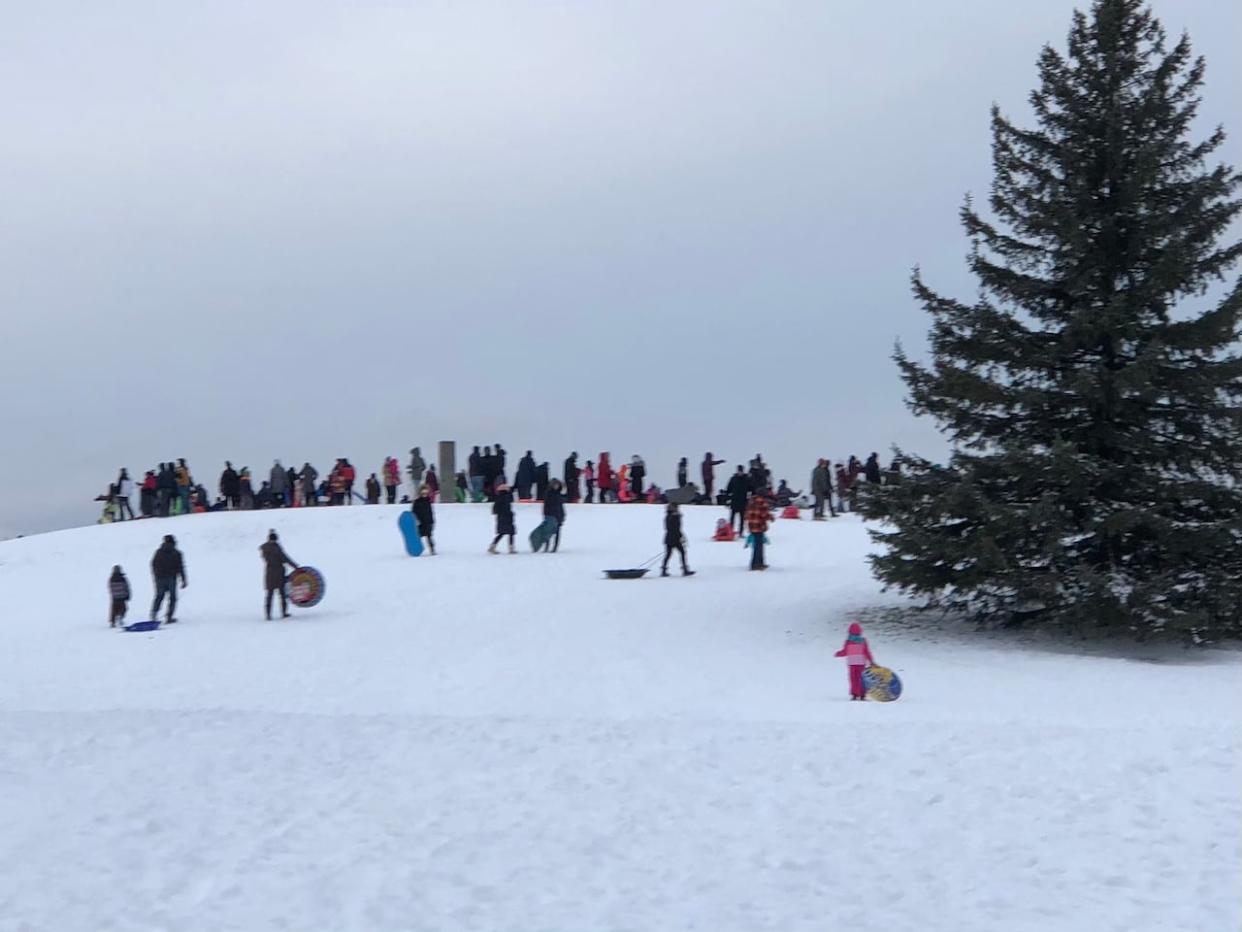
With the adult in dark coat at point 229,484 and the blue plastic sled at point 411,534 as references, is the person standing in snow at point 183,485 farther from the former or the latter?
the blue plastic sled at point 411,534

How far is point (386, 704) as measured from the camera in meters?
16.2

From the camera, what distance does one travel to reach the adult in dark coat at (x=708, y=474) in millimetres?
45125

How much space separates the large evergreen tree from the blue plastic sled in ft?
45.2

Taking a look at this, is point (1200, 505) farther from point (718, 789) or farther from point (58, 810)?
point (58, 810)

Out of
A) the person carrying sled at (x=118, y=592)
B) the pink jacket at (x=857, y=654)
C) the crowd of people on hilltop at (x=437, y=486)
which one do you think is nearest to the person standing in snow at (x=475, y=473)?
the crowd of people on hilltop at (x=437, y=486)

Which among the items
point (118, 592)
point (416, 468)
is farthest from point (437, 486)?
point (118, 592)

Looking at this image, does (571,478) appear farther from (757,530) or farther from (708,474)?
(757,530)

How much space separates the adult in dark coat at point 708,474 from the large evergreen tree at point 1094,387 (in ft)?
75.1

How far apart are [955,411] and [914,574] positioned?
119 inches

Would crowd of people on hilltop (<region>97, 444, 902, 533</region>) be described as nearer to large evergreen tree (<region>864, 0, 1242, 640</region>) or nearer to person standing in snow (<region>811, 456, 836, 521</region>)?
person standing in snow (<region>811, 456, 836, 521</region>)

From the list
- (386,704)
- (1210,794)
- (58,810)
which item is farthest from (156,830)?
(1210,794)

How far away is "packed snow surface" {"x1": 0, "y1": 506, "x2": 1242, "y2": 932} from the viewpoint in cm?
922

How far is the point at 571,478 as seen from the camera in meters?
43.5

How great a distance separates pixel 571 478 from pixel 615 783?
3187cm
